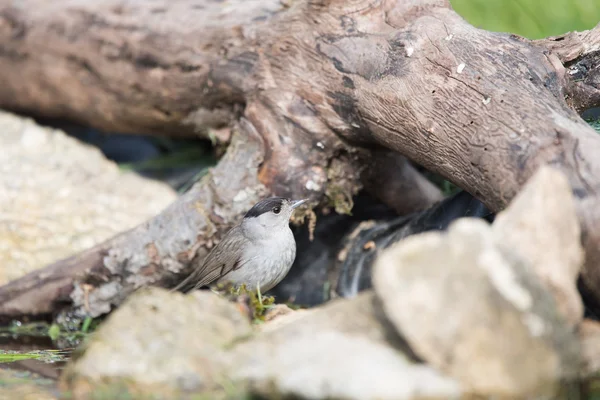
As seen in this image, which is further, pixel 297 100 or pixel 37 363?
pixel 297 100

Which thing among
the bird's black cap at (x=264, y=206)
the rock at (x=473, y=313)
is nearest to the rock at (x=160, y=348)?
the rock at (x=473, y=313)

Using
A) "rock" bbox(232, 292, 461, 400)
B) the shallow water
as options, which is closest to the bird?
the shallow water

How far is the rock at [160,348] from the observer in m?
2.76

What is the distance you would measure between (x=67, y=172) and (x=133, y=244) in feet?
6.36

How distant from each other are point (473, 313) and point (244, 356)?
86 centimetres

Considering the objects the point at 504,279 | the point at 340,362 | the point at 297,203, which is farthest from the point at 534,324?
the point at 297,203

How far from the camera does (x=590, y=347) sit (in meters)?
2.83

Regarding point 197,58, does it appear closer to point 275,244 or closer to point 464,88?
point 275,244

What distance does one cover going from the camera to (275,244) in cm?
482

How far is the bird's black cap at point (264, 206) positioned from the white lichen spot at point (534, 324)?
243cm

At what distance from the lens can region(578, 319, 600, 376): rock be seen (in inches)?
110

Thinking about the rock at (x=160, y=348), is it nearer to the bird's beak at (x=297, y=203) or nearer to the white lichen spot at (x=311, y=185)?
the bird's beak at (x=297, y=203)

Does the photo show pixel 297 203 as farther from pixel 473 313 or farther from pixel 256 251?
pixel 473 313

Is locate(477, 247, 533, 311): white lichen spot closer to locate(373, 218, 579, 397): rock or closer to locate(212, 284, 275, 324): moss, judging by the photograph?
locate(373, 218, 579, 397): rock
